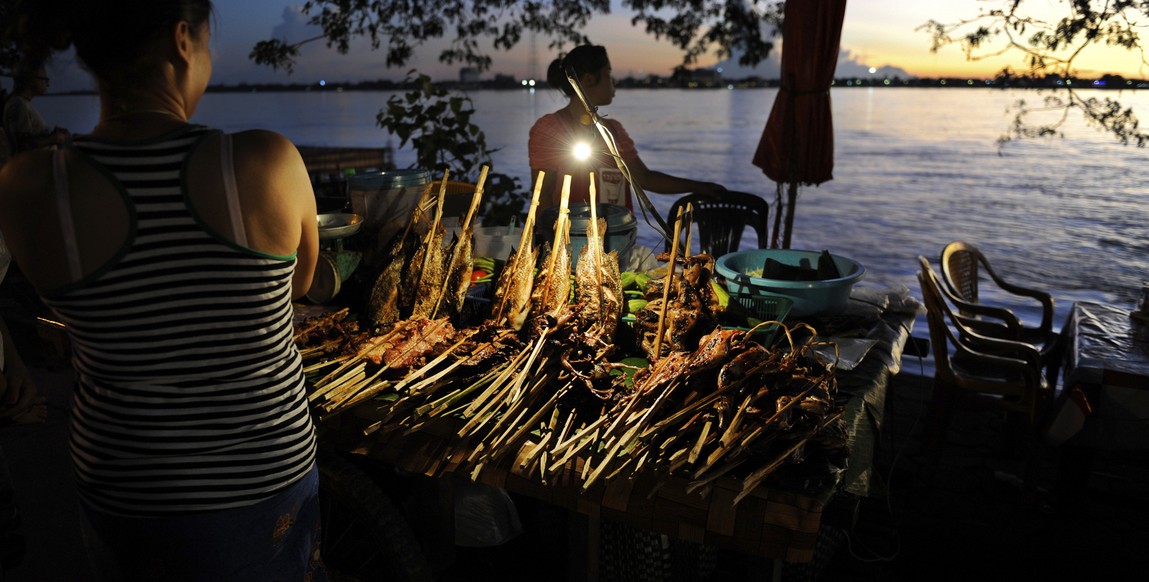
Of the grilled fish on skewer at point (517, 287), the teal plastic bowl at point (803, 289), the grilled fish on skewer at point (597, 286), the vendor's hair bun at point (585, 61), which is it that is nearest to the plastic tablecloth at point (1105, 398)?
the teal plastic bowl at point (803, 289)

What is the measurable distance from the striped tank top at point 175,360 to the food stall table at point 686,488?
54 centimetres

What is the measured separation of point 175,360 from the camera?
57.6 inches

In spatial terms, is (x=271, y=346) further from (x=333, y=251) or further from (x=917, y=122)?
(x=917, y=122)

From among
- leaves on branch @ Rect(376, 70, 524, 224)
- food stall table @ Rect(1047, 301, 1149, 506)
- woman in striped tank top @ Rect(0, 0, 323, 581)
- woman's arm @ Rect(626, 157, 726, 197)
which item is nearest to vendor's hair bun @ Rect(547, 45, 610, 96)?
woman's arm @ Rect(626, 157, 726, 197)

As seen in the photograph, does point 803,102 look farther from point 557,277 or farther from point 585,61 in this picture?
point 557,277

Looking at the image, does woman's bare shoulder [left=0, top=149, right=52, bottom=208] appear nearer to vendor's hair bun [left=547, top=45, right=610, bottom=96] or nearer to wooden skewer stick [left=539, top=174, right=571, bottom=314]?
wooden skewer stick [left=539, top=174, right=571, bottom=314]

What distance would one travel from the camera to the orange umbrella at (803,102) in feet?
16.1

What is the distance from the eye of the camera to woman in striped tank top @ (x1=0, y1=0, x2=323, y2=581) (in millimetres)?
1334

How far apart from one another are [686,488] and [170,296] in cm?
139

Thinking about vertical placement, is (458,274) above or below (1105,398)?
→ above

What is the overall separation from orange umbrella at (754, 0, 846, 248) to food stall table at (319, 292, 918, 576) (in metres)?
3.25

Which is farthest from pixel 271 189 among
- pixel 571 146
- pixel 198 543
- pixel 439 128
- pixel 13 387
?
pixel 439 128

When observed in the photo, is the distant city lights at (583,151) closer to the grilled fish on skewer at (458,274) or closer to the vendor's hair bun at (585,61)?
the grilled fish on skewer at (458,274)

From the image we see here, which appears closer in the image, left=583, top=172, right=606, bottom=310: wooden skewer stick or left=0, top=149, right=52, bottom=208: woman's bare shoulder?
left=0, top=149, right=52, bottom=208: woman's bare shoulder
